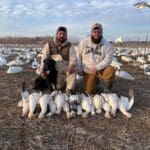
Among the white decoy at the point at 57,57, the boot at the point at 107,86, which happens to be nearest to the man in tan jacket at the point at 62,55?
the white decoy at the point at 57,57

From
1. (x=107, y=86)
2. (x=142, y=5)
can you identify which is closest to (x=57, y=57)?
(x=107, y=86)

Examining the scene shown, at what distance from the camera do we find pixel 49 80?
8688mm

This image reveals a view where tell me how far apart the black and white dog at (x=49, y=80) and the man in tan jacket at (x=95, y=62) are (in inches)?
21.2

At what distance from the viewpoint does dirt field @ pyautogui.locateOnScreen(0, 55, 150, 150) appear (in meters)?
6.14

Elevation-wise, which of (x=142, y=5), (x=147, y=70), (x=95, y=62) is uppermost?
(x=142, y=5)

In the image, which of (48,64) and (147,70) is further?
(147,70)

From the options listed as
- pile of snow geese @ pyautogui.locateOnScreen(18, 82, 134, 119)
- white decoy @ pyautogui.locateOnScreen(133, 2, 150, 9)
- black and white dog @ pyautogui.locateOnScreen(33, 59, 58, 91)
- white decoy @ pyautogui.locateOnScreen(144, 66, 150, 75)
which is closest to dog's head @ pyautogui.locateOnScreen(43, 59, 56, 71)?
black and white dog @ pyautogui.locateOnScreen(33, 59, 58, 91)

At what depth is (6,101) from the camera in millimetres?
8250

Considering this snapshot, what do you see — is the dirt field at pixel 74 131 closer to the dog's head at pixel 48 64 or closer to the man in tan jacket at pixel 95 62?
the man in tan jacket at pixel 95 62

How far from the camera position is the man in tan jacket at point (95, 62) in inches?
330

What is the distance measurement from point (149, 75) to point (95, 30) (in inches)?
180

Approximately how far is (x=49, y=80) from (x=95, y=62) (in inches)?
40.2

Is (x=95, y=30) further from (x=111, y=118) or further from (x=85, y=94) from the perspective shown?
(x=111, y=118)

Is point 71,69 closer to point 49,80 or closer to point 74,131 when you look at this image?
point 49,80
